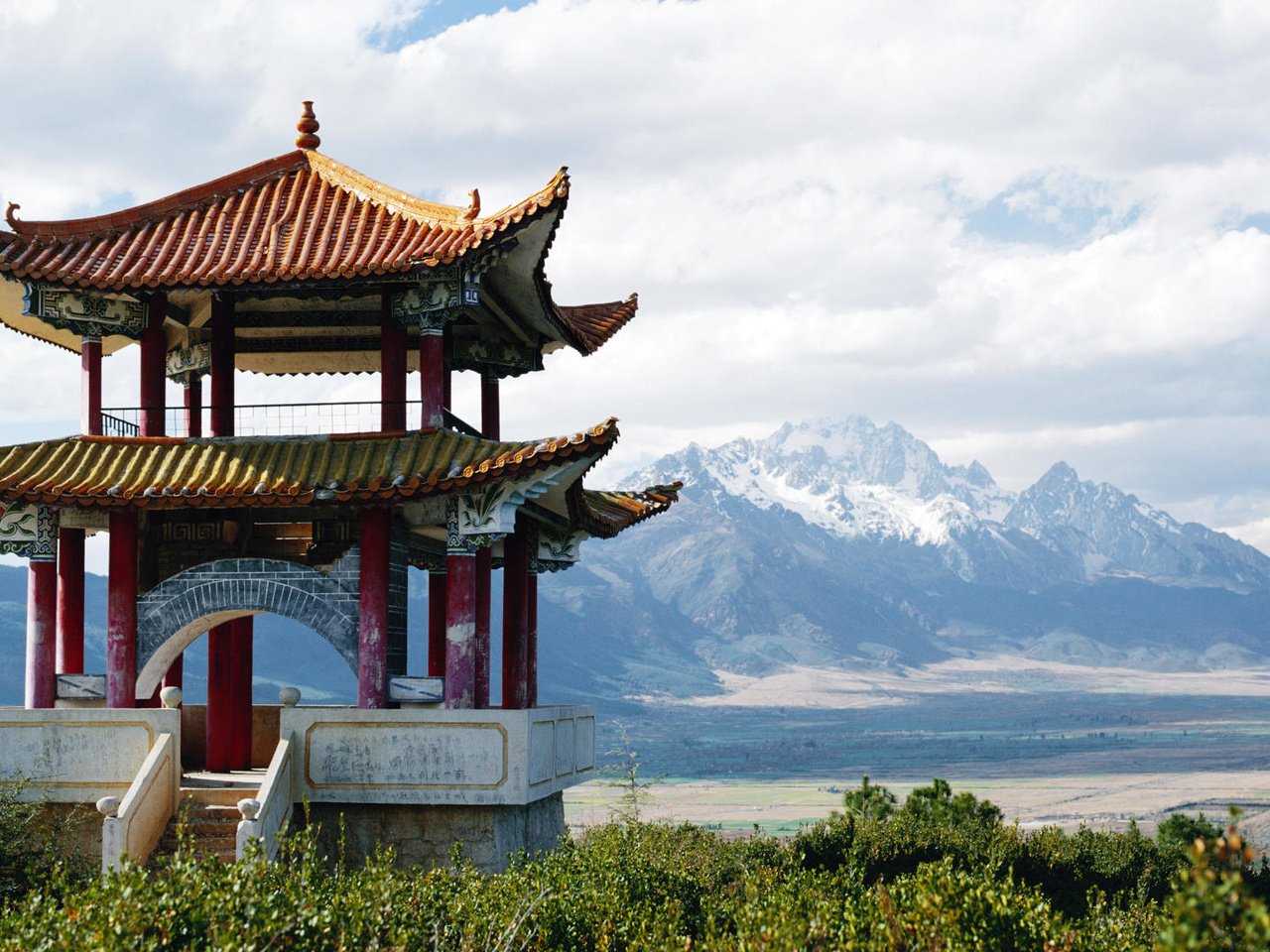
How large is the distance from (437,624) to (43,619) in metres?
7.89

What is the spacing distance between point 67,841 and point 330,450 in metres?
6.54

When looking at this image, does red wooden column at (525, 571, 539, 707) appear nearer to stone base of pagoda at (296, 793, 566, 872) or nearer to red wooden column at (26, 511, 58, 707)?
stone base of pagoda at (296, 793, 566, 872)

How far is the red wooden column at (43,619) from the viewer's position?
88.8ft

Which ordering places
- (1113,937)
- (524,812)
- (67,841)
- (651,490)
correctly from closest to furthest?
1. (1113,937)
2. (67,841)
3. (524,812)
4. (651,490)

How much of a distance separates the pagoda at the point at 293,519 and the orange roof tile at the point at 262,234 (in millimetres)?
48

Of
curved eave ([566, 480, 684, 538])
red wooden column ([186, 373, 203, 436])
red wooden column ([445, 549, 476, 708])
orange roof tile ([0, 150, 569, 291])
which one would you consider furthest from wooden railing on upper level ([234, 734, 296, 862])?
red wooden column ([186, 373, 203, 436])

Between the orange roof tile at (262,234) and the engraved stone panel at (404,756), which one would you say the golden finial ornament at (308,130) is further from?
the engraved stone panel at (404,756)

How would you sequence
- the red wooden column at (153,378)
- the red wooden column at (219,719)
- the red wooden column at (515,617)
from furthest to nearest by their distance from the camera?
the red wooden column at (515,617) < the red wooden column at (219,719) < the red wooden column at (153,378)

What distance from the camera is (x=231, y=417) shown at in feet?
94.8

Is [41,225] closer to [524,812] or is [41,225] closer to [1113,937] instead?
[524,812]

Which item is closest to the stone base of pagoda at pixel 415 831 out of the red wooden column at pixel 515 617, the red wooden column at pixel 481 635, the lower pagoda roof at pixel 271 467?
the red wooden column at pixel 481 635

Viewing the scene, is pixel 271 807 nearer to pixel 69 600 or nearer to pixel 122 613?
pixel 122 613

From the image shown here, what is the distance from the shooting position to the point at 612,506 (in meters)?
32.6

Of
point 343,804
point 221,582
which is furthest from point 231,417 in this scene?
point 343,804
